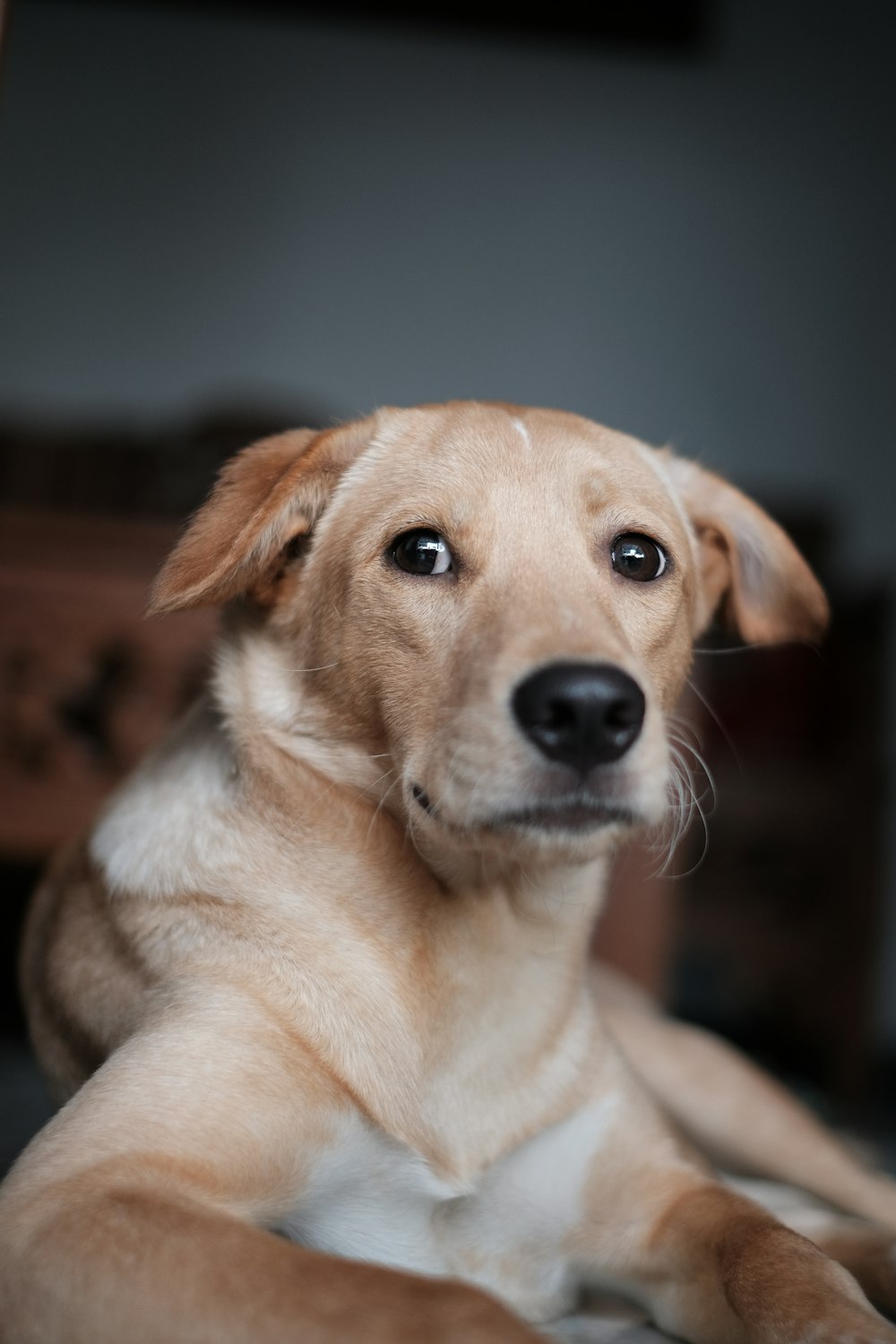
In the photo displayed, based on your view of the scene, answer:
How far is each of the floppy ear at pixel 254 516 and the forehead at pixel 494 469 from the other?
45mm

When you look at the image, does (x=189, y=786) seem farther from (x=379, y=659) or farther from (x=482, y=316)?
(x=482, y=316)

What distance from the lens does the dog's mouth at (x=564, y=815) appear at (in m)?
1.37

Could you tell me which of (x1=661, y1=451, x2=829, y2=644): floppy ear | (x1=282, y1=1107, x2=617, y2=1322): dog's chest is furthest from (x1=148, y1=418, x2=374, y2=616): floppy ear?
(x1=282, y1=1107, x2=617, y2=1322): dog's chest

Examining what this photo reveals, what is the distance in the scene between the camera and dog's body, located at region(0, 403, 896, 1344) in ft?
4.35

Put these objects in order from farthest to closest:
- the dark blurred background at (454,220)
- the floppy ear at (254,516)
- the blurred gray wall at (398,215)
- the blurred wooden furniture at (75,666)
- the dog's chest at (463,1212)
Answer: the blurred gray wall at (398,215)
the dark blurred background at (454,220)
the blurred wooden furniture at (75,666)
the floppy ear at (254,516)
the dog's chest at (463,1212)

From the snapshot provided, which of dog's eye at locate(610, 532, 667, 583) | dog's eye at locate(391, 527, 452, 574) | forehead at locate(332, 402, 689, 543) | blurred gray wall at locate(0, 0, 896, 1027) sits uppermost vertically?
blurred gray wall at locate(0, 0, 896, 1027)

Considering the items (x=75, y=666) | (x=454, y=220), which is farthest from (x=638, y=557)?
(x=454, y=220)

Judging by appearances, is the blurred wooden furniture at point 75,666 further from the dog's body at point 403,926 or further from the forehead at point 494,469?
the forehead at point 494,469

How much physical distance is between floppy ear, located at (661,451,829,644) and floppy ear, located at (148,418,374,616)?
578mm

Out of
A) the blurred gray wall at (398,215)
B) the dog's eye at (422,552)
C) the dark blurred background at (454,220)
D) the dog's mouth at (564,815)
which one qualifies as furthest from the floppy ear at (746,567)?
the blurred gray wall at (398,215)

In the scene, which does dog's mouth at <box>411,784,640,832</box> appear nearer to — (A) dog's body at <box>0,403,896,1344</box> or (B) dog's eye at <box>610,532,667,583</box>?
(A) dog's body at <box>0,403,896,1344</box>

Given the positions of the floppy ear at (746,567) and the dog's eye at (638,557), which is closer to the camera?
the dog's eye at (638,557)

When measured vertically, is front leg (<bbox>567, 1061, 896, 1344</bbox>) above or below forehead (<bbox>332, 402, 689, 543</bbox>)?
below

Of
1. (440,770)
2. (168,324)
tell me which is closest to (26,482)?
(168,324)
